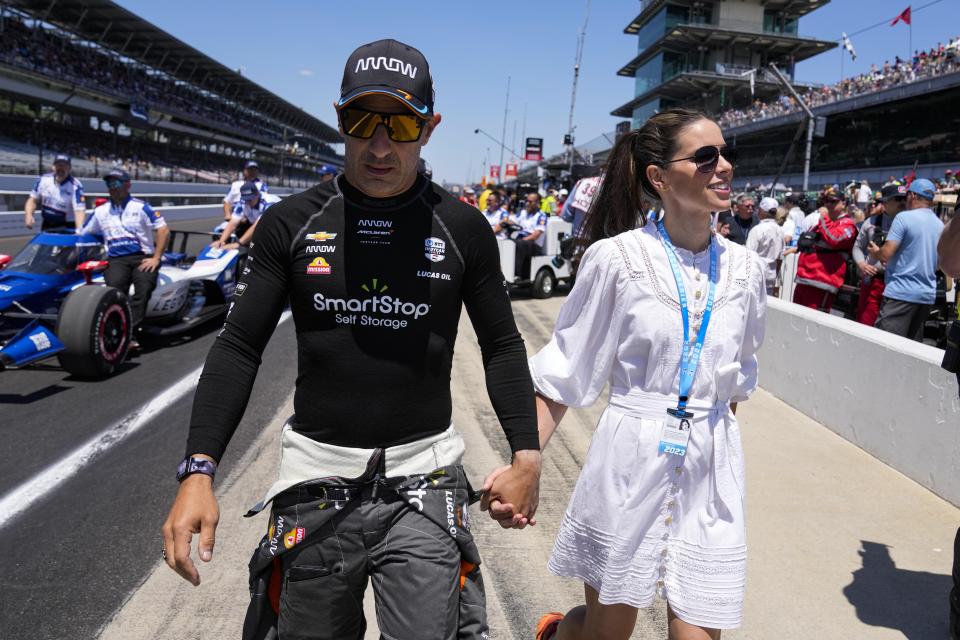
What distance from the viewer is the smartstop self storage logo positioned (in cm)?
199

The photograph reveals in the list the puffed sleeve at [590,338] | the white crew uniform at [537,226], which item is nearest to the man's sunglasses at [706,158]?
the puffed sleeve at [590,338]

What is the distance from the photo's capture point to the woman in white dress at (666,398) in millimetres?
2236

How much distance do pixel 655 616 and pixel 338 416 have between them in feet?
6.73

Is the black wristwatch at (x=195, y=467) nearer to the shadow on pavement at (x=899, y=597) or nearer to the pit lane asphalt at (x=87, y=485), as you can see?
the pit lane asphalt at (x=87, y=485)

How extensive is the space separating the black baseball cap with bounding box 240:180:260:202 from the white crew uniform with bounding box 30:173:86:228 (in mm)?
2501

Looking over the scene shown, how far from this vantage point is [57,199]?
11656 millimetres

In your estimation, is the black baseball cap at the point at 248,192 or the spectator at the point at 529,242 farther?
the spectator at the point at 529,242

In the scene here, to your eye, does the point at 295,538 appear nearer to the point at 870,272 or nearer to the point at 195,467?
the point at 195,467

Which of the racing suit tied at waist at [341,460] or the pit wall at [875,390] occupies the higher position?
the racing suit tied at waist at [341,460]

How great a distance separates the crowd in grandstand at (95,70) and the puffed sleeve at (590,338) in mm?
41457

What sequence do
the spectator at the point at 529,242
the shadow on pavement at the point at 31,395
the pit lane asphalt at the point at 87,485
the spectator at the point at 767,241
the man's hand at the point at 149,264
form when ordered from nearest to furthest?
the pit lane asphalt at the point at 87,485, the shadow on pavement at the point at 31,395, the man's hand at the point at 149,264, the spectator at the point at 767,241, the spectator at the point at 529,242

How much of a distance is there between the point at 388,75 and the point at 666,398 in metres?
1.19

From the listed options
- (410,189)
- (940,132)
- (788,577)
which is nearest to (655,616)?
(788,577)

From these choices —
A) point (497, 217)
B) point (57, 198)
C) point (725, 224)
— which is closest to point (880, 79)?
point (497, 217)
